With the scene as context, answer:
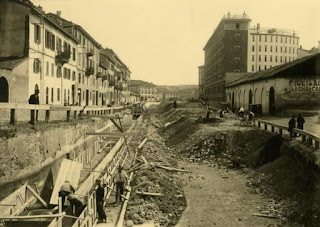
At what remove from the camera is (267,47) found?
94.4 meters

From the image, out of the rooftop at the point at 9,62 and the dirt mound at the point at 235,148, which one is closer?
the dirt mound at the point at 235,148

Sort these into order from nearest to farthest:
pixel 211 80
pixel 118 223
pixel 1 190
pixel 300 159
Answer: pixel 118 223
pixel 1 190
pixel 300 159
pixel 211 80

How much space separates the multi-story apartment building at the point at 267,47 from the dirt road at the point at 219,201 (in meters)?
81.5

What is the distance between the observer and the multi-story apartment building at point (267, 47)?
310ft

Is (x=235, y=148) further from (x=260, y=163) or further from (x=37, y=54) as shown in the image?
(x=37, y=54)

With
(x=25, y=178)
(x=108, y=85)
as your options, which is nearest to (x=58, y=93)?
(x=25, y=178)

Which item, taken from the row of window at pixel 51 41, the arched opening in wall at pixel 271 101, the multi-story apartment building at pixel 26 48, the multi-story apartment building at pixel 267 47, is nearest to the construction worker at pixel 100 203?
the multi-story apartment building at pixel 26 48

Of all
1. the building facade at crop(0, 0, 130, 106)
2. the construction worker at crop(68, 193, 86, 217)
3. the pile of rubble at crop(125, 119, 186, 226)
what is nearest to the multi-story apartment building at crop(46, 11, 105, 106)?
the building facade at crop(0, 0, 130, 106)

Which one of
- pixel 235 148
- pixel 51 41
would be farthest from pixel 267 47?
pixel 235 148

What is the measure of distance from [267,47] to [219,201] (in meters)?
88.6

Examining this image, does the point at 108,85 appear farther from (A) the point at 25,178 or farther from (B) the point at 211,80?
(A) the point at 25,178

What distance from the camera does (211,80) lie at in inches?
3137

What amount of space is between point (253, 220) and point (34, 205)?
8.14 metres

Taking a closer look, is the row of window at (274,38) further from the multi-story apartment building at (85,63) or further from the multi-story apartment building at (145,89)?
the multi-story apartment building at (145,89)
